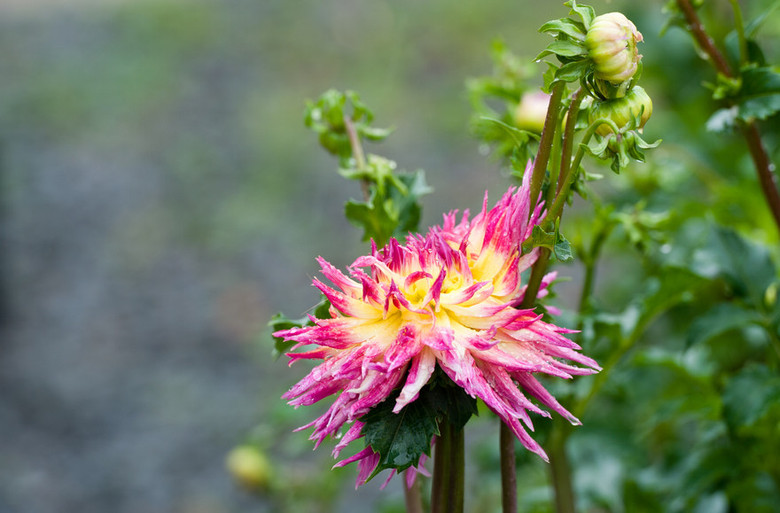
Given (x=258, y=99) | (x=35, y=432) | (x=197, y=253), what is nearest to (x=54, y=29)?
(x=258, y=99)

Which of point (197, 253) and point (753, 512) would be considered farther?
point (197, 253)

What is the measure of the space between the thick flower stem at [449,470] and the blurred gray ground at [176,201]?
5.05 feet

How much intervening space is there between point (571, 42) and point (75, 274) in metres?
2.89

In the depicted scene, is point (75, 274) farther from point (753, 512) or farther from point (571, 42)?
point (571, 42)

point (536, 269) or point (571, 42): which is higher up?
point (571, 42)

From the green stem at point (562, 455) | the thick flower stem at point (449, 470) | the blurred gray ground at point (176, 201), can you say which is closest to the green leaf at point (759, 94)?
the green stem at point (562, 455)

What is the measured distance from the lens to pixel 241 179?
349cm

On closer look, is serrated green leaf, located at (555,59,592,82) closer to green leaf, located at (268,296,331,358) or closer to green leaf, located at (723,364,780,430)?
green leaf, located at (268,296,331,358)

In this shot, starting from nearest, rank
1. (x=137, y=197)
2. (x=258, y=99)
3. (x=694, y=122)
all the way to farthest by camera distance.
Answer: (x=694, y=122)
(x=137, y=197)
(x=258, y=99)

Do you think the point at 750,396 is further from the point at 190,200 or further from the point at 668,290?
the point at 190,200

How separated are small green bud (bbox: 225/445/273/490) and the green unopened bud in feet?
2.75

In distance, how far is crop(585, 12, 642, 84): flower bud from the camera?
1.76 ft

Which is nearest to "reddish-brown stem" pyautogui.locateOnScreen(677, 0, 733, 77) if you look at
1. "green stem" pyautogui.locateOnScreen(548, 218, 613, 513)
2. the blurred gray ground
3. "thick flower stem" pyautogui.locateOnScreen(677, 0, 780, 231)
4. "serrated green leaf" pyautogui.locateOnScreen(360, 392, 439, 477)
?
"thick flower stem" pyautogui.locateOnScreen(677, 0, 780, 231)

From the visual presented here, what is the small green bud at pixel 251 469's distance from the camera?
5.00 feet
